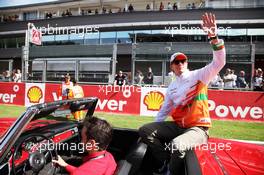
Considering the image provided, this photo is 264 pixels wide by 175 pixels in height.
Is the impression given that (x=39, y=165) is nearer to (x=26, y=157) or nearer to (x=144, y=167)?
(x=26, y=157)

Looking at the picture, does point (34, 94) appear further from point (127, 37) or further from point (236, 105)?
point (127, 37)

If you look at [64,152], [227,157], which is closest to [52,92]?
[64,152]

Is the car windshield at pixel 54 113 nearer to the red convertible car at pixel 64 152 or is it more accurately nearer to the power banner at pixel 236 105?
the red convertible car at pixel 64 152

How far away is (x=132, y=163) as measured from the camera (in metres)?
2.83

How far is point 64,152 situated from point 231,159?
169cm

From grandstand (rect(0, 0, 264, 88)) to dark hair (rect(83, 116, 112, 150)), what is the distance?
46.3 feet

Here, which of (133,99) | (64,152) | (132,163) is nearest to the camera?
(132,163)

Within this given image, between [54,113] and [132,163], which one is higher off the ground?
[54,113]

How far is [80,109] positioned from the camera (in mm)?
3732

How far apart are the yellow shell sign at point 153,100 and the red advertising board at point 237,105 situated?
1967 mm

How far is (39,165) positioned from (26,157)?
22 centimetres

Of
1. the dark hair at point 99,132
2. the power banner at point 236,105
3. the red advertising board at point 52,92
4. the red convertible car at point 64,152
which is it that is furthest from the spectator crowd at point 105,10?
the dark hair at point 99,132

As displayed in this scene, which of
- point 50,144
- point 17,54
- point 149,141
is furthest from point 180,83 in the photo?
point 17,54

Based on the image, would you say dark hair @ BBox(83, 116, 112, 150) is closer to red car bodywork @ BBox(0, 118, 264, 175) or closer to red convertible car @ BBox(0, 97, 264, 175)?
red convertible car @ BBox(0, 97, 264, 175)
